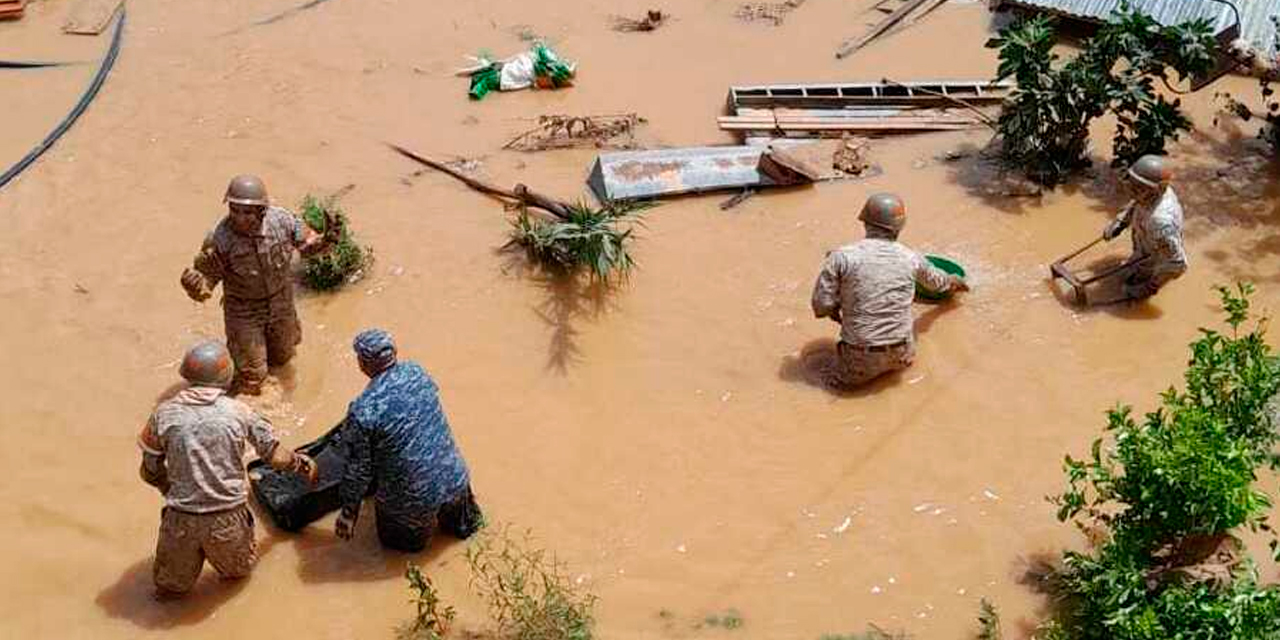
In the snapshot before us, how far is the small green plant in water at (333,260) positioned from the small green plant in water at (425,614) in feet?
9.34

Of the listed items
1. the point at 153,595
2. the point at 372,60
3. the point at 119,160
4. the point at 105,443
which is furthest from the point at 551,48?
the point at 153,595

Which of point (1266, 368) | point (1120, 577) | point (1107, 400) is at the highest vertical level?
point (1266, 368)

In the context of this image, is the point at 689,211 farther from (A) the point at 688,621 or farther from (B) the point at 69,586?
(B) the point at 69,586

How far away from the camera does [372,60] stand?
11.0 m

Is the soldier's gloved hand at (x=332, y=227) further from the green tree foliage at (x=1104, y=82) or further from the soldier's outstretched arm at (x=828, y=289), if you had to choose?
the green tree foliage at (x=1104, y=82)

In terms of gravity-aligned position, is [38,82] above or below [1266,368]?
below

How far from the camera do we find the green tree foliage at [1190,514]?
15.6ft

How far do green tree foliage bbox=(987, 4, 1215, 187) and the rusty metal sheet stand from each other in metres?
1.98

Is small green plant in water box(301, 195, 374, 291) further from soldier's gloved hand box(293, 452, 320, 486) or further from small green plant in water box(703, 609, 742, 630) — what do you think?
small green plant in water box(703, 609, 742, 630)

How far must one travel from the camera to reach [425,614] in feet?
18.4

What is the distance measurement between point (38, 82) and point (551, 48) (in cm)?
465

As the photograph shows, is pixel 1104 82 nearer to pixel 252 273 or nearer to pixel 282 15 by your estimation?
pixel 252 273

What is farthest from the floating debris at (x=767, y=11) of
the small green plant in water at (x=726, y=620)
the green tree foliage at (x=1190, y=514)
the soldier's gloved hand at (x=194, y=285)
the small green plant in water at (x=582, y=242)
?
the small green plant in water at (x=726, y=620)

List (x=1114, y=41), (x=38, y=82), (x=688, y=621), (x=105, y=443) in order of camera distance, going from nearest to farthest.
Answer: (x=688, y=621) < (x=105, y=443) < (x=1114, y=41) < (x=38, y=82)
